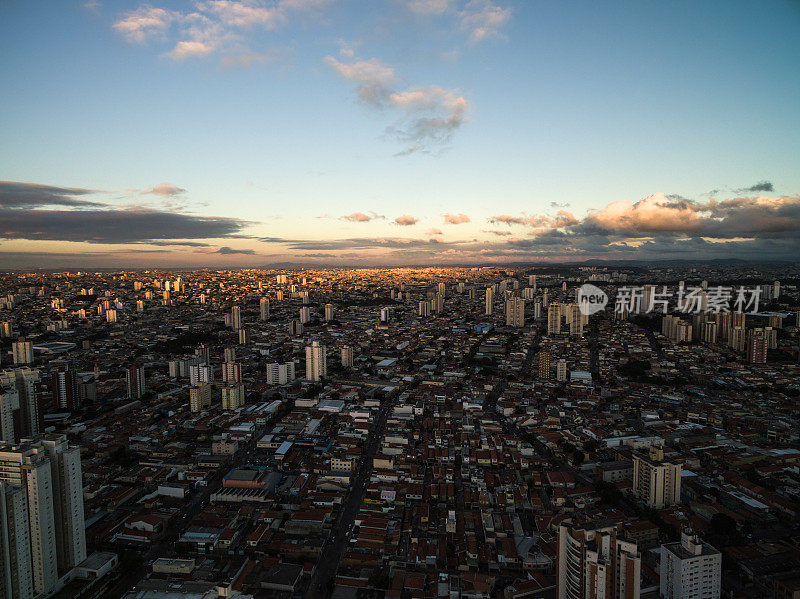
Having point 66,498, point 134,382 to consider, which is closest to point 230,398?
point 134,382

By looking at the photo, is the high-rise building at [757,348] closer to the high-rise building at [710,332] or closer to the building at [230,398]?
the high-rise building at [710,332]

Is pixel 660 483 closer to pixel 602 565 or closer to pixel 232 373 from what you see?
pixel 602 565

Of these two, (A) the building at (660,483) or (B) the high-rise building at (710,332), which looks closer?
(A) the building at (660,483)

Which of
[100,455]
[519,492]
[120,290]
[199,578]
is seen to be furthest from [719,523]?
[120,290]

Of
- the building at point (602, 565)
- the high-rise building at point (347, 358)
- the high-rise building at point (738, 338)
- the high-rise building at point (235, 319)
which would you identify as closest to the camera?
the building at point (602, 565)

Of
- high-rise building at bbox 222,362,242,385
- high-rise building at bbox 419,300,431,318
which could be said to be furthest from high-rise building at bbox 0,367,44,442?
high-rise building at bbox 419,300,431,318

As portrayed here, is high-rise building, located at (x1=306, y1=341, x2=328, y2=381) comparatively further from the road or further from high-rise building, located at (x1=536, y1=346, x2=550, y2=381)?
high-rise building, located at (x1=536, y1=346, x2=550, y2=381)

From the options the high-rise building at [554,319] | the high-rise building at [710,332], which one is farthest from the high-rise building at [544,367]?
the high-rise building at [710,332]

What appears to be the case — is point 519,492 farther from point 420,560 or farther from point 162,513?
point 162,513
